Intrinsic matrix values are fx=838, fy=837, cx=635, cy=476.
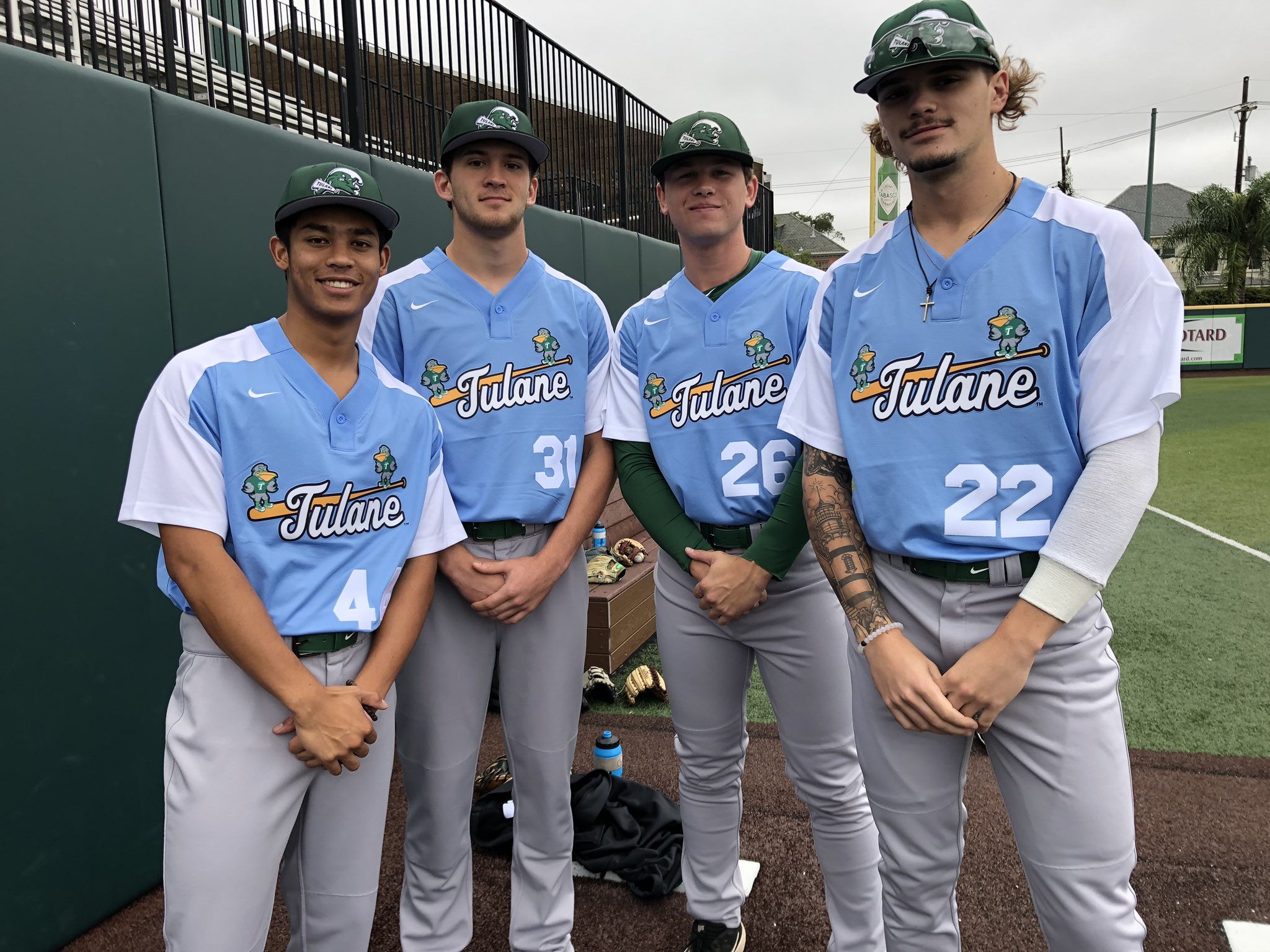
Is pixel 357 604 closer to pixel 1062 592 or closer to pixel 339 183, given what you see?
pixel 339 183

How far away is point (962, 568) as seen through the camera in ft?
5.64

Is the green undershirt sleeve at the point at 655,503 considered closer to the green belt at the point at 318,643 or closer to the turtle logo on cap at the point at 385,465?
the turtle logo on cap at the point at 385,465

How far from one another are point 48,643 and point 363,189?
1.73 m

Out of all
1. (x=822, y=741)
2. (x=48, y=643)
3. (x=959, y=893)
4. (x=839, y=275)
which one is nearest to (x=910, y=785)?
(x=822, y=741)

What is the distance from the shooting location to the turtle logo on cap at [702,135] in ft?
7.75

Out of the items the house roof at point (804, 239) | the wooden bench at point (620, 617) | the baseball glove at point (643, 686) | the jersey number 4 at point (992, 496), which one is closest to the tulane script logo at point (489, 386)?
the jersey number 4 at point (992, 496)

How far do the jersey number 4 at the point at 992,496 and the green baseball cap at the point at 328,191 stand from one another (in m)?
1.39

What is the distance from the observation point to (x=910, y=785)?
1.81m

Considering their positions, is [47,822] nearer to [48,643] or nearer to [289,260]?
[48,643]

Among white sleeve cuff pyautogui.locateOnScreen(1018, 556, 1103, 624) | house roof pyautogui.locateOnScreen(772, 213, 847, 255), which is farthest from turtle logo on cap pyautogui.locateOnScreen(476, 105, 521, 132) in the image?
house roof pyautogui.locateOnScreen(772, 213, 847, 255)

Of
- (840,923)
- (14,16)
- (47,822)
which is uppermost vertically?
(14,16)

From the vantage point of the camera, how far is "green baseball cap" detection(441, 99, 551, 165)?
233 cm

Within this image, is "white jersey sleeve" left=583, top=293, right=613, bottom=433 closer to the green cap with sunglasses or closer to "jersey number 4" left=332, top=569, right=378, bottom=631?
"jersey number 4" left=332, top=569, right=378, bottom=631

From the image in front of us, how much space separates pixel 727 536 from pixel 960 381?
2.91 feet
